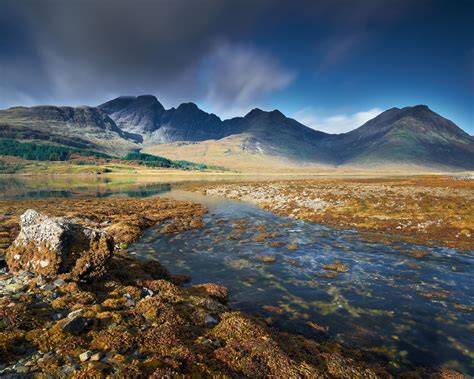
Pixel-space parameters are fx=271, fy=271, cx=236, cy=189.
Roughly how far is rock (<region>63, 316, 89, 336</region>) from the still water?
793 cm

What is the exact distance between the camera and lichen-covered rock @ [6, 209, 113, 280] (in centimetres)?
1495

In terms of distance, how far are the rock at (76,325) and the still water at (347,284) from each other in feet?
26.0

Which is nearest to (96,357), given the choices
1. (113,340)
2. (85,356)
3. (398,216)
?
(85,356)

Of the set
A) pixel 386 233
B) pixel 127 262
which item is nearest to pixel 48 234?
pixel 127 262

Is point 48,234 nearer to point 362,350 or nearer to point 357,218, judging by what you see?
point 362,350

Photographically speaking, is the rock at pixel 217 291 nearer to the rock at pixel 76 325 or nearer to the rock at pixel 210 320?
the rock at pixel 210 320

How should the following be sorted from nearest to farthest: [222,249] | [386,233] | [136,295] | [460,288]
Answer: [136,295], [460,288], [222,249], [386,233]

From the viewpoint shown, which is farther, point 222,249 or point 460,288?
point 222,249

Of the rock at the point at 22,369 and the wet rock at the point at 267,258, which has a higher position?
the rock at the point at 22,369

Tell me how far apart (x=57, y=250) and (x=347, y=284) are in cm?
1827

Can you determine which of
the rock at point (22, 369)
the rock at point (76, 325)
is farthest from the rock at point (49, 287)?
the rock at point (22, 369)

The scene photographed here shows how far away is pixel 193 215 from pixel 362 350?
114 ft

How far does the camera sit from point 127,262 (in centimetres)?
2022

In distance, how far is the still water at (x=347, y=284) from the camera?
43.0ft
